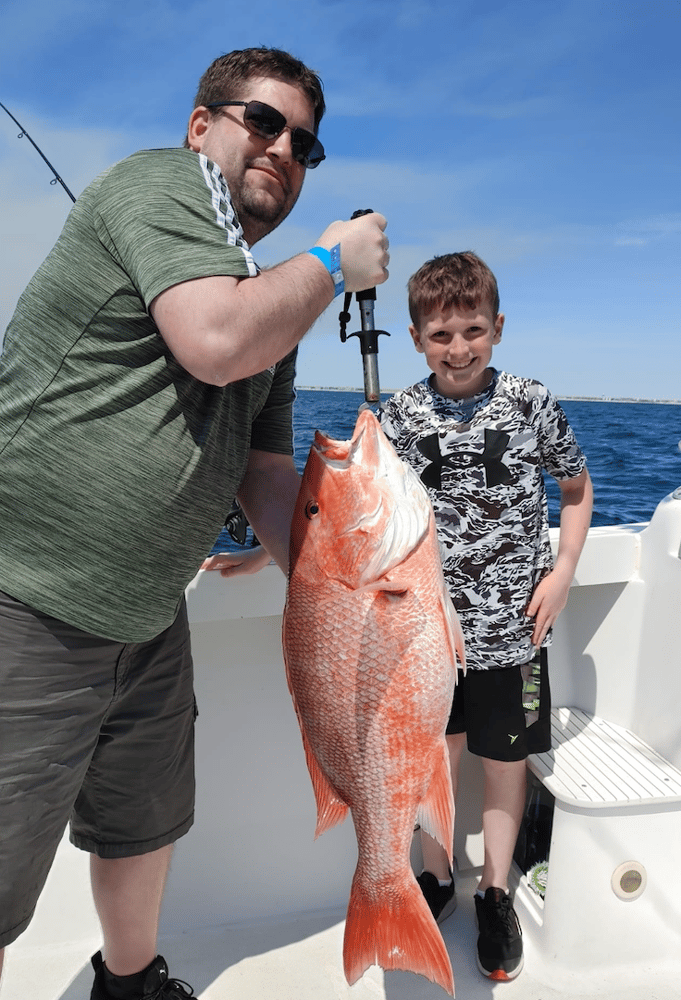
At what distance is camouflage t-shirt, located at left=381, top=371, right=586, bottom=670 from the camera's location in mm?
2428

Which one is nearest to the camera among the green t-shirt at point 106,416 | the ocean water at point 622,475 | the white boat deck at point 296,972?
the green t-shirt at point 106,416

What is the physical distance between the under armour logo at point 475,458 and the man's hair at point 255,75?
1.06 m

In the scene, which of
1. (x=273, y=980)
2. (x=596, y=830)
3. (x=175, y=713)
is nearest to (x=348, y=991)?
(x=273, y=980)

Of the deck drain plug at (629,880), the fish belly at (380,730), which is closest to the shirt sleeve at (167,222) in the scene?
the fish belly at (380,730)

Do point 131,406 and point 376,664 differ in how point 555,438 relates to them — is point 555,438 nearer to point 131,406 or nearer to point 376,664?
point 376,664

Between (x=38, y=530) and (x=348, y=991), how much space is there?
1871mm

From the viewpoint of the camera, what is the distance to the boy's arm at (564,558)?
2449mm

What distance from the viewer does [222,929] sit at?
2.68m

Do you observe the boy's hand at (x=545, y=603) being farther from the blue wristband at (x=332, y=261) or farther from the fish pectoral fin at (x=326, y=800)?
the blue wristband at (x=332, y=261)

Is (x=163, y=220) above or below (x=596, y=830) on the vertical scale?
above

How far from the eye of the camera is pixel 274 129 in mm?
1672

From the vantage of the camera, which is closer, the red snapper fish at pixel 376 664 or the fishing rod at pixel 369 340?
the red snapper fish at pixel 376 664

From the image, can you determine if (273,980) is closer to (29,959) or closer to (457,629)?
(29,959)

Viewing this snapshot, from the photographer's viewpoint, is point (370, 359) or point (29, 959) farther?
point (29, 959)
